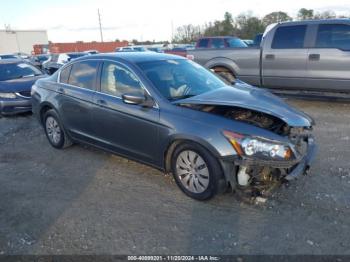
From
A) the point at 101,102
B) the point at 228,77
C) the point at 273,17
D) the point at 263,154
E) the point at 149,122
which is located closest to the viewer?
the point at 263,154

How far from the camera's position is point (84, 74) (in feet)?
16.0

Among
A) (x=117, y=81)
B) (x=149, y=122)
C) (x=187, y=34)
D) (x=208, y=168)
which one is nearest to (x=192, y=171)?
Result: (x=208, y=168)

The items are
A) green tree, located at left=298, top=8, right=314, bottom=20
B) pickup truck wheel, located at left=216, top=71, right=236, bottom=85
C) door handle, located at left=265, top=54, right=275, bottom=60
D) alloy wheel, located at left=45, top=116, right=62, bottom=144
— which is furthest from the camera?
green tree, located at left=298, top=8, right=314, bottom=20

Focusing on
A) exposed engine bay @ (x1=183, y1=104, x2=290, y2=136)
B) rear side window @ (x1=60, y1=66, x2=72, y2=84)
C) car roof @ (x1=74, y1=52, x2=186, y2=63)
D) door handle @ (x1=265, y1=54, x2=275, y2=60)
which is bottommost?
exposed engine bay @ (x1=183, y1=104, x2=290, y2=136)

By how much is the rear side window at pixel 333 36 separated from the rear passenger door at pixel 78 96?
5.40m

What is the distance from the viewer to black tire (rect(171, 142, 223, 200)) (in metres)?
3.42

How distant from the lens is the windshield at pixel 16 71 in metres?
9.17

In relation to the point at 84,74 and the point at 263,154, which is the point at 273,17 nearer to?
the point at 84,74

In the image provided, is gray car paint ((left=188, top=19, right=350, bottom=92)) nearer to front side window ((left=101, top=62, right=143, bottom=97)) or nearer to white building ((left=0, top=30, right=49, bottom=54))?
front side window ((left=101, top=62, right=143, bottom=97))

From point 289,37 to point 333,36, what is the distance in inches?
38.3

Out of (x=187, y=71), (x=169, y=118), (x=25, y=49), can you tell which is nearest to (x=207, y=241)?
(x=169, y=118)

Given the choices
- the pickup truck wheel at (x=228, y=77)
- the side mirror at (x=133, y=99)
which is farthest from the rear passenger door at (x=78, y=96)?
the pickup truck wheel at (x=228, y=77)

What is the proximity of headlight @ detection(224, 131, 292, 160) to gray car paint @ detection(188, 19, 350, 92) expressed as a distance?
4.99 m

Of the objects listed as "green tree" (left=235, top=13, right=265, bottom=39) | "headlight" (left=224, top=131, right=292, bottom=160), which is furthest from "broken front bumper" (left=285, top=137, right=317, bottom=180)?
"green tree" (left=235, top=13, right=265, bottom=39)
